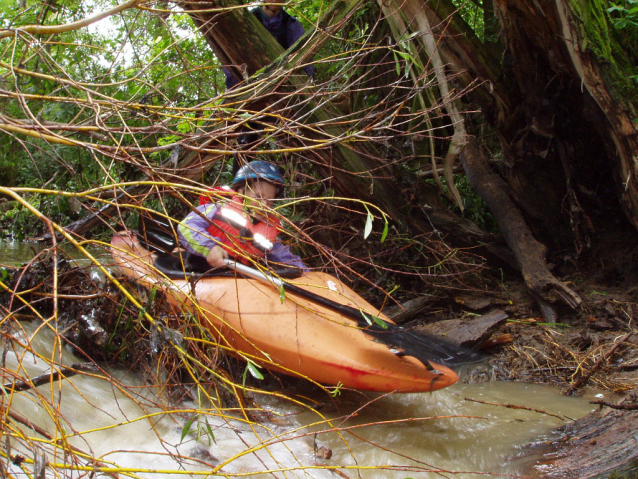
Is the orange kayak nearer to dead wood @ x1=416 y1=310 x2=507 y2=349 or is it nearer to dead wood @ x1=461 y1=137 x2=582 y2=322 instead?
dead wood @ x1=416 y1=310 x2=507 y2=349

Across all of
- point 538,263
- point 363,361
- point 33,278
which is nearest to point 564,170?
point 538,263

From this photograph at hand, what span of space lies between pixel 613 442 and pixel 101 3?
16.6 ft

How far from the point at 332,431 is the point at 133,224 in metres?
3.50

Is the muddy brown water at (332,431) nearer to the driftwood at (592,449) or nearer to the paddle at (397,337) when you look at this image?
the driftwood at (592,449)

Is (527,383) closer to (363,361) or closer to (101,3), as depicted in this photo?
(363,361)

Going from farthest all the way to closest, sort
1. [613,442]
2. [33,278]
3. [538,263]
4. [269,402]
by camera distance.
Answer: [538,263], [33,278], [269,402], [613,442]

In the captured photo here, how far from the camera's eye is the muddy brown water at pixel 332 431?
7.35ft

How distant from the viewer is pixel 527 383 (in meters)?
3.20

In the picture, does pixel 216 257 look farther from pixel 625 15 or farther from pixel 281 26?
pixel 625 15

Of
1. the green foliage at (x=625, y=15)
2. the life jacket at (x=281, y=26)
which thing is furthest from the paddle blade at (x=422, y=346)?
the life jacket at (x=281, y=26)

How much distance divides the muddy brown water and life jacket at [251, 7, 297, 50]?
9.26 feet

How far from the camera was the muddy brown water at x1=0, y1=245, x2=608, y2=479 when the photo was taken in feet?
7.35

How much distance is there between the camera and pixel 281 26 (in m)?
4.19

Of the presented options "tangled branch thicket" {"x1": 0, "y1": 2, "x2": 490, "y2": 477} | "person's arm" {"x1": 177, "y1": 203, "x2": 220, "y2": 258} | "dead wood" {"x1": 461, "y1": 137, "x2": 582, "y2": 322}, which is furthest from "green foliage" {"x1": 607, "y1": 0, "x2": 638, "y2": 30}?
"person's arm" {"x1": 177, "y1": 203, "x2": 220, "y2": 258}
